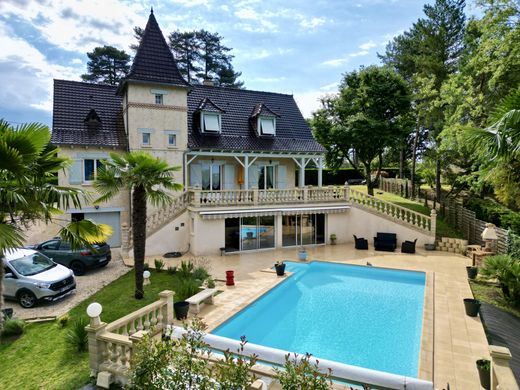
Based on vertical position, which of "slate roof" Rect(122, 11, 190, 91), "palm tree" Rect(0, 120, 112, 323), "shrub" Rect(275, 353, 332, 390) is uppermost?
"slate roof" Rect(122, 11, 190, 91)

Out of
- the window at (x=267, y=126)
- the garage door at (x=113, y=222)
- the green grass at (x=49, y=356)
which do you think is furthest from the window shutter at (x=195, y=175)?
the green grass at (x=49, y=356)

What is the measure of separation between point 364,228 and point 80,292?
2184 cm

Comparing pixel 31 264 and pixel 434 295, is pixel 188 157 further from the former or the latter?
pixel 434 295

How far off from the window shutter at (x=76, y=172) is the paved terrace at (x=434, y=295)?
8669 millimetres

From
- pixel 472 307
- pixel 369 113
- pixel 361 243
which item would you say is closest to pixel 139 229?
pixel 472 307

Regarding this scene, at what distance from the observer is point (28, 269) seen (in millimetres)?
15773

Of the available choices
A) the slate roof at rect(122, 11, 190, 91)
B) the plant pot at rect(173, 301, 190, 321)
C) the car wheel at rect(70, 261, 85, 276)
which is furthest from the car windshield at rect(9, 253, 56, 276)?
the slate roof at rect(122, 11, 190, 91)

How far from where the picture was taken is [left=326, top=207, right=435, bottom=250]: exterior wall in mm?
26547

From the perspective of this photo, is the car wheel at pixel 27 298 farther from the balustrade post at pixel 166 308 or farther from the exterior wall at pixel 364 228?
the exterior wall at pixel 364 228

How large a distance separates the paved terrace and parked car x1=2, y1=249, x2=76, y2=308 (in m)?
6.04

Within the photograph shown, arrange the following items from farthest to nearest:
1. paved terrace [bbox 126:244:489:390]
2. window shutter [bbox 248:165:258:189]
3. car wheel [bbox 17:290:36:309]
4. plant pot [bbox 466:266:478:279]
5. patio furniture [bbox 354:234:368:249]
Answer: window shutter [bbox 248:165:258:189], patio furniture [bbox 354:234:368:249], plant pot [bbox 466:266:478:279], car wheel [bbox 17:290:36:309], paved terrace [bbox 126:244:489:390]

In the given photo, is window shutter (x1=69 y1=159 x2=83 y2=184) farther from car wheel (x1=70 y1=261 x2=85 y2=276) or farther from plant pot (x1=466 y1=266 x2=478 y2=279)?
plant pot (x1=466 y1=266 x2=478 y2=279)

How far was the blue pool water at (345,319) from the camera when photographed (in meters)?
11.6

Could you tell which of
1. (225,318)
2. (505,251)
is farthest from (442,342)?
(505,251)
